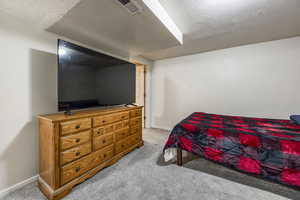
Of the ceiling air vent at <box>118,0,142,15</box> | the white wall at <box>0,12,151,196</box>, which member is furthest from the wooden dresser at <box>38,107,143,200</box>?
the ceiling air vent at <box>118,0,142,15</box>

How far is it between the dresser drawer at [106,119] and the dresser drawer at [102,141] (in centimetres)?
20

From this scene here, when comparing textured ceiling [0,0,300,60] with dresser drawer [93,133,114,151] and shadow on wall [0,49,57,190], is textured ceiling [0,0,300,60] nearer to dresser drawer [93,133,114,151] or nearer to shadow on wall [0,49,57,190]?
shadow on wall [0,49,57,190]

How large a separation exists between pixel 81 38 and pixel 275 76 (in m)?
3.91

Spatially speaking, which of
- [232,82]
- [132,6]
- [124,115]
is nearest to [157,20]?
[132,6]

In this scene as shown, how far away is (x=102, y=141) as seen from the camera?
1.79 m

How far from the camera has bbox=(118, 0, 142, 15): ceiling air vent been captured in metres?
1.25

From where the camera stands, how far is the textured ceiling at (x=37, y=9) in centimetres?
124

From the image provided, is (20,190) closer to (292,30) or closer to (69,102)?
(69,102)

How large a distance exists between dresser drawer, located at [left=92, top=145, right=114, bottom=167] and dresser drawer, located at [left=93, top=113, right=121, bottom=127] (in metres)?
0.39

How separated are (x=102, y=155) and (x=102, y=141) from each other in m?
0.21

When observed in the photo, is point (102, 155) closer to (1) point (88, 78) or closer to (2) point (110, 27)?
(1) point (88, 78)

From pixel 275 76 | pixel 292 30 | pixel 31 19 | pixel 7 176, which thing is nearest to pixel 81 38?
pixel 31 19

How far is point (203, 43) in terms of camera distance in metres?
2.71

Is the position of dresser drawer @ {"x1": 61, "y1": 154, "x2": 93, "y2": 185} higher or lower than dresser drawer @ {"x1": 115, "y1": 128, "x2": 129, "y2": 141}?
lower
